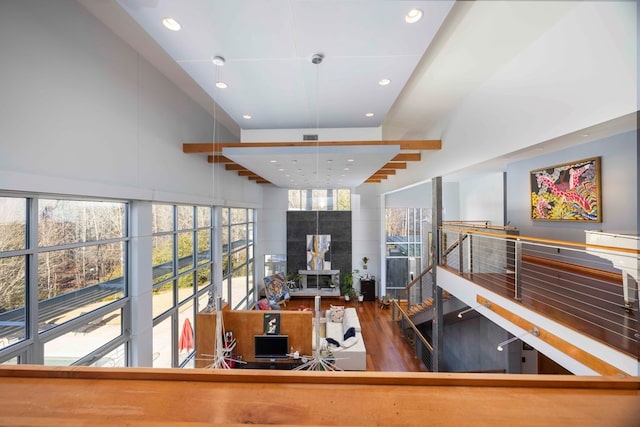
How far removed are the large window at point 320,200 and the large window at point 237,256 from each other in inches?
71.2

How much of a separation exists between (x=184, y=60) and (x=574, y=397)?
3353 millimetres

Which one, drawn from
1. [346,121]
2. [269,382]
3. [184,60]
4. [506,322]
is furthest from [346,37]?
[506,322]

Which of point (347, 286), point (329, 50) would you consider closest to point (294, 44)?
point (329, 50)

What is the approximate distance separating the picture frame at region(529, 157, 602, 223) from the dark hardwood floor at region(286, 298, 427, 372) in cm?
376

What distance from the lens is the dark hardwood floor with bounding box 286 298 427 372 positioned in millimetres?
4785

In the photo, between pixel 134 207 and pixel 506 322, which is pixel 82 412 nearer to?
pixel 134 207

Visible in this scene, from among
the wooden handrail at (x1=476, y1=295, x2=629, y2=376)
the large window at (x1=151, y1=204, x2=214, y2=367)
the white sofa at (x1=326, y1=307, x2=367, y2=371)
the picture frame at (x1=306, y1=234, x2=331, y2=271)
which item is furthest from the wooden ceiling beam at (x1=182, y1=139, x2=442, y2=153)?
the picture frame at (x1=306, y1=234, x2=331, y2=271)

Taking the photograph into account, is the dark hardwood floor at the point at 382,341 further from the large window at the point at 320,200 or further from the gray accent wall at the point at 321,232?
the large window at the point at 320,200

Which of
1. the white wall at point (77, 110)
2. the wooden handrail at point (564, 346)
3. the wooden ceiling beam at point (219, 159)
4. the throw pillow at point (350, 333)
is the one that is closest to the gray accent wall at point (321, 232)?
the throw pillow at point (350, 333)

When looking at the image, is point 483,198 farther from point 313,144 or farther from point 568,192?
point 313,144

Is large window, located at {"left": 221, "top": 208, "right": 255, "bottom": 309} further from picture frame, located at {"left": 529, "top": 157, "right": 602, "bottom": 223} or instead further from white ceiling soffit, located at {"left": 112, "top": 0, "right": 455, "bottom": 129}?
picture frame, located at {"left": 529, "top": 157, "right": 602, "bottom": 223}

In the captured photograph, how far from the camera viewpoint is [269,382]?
2.84ft

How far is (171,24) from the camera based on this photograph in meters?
1.77

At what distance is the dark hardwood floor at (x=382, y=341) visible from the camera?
15.7 ft
